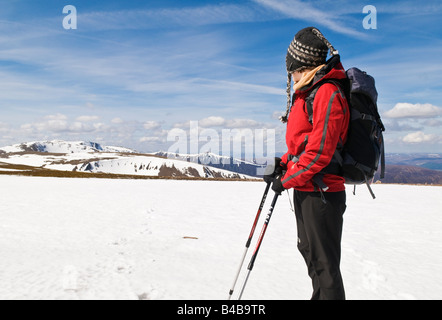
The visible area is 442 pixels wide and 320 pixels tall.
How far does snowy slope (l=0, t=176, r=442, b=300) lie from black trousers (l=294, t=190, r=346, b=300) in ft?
4.22

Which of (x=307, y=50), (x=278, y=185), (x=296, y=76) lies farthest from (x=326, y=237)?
(x=307, y=50)

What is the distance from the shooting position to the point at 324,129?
3168 millimetres

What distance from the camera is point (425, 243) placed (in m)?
7.50

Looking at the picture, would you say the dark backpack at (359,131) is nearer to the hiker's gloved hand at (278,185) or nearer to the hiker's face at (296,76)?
the hiker's face at (296,76)

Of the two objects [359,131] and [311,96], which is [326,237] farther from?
[311,96]

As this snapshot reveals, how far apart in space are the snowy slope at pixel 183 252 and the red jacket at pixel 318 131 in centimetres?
209

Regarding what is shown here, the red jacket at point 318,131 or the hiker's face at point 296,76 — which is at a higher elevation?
the hiker's face at point 296,76

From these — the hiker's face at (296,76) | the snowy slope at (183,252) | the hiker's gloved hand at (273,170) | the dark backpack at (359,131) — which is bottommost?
the snowy slope at (183,252)

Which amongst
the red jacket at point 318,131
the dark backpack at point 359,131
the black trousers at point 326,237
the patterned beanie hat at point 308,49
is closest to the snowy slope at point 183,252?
the black trousers at point 326,237

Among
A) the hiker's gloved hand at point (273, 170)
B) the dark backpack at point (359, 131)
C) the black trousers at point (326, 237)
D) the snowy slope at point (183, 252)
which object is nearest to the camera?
the dark backpack at point (359, 131)

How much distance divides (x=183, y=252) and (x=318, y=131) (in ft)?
14.1

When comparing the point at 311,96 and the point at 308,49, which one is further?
the point at 308,49

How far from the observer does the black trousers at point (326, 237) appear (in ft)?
11.2
